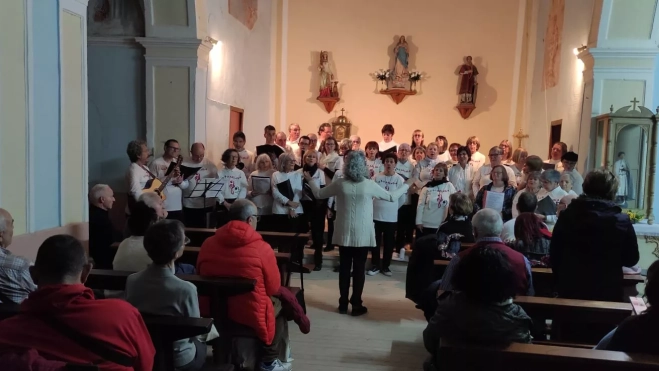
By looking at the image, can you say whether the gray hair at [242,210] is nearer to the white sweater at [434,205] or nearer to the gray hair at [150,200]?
the gray hair at [150,200]

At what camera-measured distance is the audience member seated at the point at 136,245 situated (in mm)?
3332

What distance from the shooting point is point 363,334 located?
456 cm

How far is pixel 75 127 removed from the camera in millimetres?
4594

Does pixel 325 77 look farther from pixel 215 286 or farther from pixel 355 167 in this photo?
pixel 215 286

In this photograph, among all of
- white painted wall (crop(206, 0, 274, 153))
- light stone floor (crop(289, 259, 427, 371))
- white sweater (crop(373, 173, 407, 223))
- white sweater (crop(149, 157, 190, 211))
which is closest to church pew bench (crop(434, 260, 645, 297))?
light stone floor (crop(289, 259, 427, 371))

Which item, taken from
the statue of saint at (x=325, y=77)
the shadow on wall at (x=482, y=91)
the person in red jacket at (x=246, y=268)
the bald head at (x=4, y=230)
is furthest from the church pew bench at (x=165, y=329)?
the shadow on wall at (x=482, y=91)

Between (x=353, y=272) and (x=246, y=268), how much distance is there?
190 centimetres

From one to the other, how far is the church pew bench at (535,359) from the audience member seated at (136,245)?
200 cm

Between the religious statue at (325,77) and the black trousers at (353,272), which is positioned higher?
the religious statue at (325,77)

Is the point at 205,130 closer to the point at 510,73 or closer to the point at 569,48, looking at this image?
the point at 569,48

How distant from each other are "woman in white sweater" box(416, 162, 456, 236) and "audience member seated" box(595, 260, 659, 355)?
3.89 metres

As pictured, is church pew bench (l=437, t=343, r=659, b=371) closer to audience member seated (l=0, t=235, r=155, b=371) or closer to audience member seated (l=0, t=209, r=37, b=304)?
audience member seated (l=0, t=235, r=155, b=371)

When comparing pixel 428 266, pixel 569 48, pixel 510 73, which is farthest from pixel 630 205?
pixel 510 73

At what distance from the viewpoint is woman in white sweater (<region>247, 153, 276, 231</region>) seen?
6.36m
